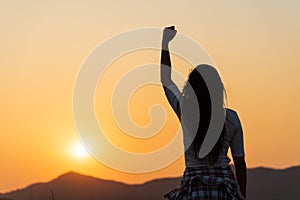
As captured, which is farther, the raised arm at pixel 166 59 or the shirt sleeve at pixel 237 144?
the raised arm at pixel 166 59

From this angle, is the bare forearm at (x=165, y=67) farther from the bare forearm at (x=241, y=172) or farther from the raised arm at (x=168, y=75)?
the bare forearm at (x=241, y=172)

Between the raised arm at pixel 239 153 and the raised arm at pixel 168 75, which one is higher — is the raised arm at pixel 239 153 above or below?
below

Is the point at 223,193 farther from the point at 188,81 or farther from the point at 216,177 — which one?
the point at 188,81

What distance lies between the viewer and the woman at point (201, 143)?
600 centimetres

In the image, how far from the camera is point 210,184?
20.1 feet

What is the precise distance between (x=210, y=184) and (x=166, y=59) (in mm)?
1206

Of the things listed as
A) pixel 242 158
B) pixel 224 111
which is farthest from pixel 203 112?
pixel 242 158

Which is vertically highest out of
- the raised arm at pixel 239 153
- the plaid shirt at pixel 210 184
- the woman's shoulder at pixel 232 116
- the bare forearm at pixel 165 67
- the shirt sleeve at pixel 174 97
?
the bare forearm at pixel 165 67

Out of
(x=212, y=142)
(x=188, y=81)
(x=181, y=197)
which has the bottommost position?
(x=181, y=197)

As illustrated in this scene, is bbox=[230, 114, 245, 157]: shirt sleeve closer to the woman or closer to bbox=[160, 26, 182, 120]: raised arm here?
the woman

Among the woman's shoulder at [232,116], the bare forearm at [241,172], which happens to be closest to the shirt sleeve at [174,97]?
the woman's shoulder at [232,116]

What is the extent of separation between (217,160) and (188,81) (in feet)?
2.35

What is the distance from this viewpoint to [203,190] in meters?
6.14

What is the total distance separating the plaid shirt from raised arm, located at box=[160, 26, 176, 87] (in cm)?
82
